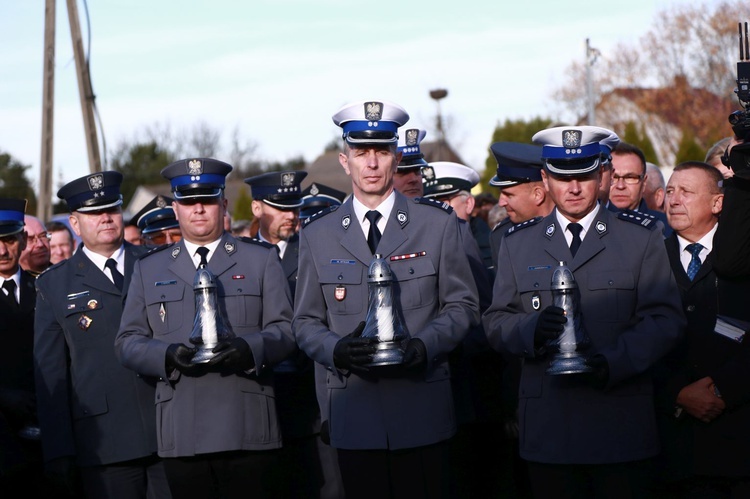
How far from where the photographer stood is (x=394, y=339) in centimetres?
499

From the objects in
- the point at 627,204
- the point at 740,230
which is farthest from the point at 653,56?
the point at 740,230

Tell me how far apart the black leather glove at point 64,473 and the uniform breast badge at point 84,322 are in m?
0.78

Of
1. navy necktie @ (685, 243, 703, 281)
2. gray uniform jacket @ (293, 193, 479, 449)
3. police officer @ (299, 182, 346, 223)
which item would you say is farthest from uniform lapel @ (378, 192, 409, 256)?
police officer @ (299, 182, 346, 223)

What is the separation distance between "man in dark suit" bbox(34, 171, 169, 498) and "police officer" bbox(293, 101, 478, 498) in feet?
4.90

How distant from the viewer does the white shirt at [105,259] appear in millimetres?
6758

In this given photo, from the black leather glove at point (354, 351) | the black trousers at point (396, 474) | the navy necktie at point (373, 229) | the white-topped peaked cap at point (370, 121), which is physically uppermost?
the white-topped peaked cap at point (370, 121)

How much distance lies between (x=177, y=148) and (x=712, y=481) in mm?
76866

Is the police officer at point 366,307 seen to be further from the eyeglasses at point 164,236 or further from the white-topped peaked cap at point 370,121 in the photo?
the eyeglasses at point 164,236

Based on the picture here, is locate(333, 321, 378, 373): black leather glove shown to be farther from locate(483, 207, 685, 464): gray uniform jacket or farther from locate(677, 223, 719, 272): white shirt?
locate(677, 223, 719, 272): white shirt

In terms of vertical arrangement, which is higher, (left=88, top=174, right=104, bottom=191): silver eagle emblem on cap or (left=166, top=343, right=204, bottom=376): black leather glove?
(left=88, top=174, right=104, bottom=191): silver eagle emblem on cap

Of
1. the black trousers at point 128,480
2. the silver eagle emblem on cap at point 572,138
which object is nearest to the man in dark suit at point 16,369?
the black trousers at point 128,480

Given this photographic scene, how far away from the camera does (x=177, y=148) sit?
80062 mm

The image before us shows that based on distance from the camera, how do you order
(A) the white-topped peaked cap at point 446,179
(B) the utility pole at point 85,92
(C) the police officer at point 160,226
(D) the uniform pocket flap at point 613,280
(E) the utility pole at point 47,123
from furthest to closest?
(E) the utility pole at point 47,123
(B) the utility pole at point 85,92
(C) the police officer at point 160,226
(A) the white-topped peaked cap at point 446,179
(D) the uniform pocket flap at point 613,280

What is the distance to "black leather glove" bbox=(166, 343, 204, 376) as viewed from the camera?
5547 millimetres
